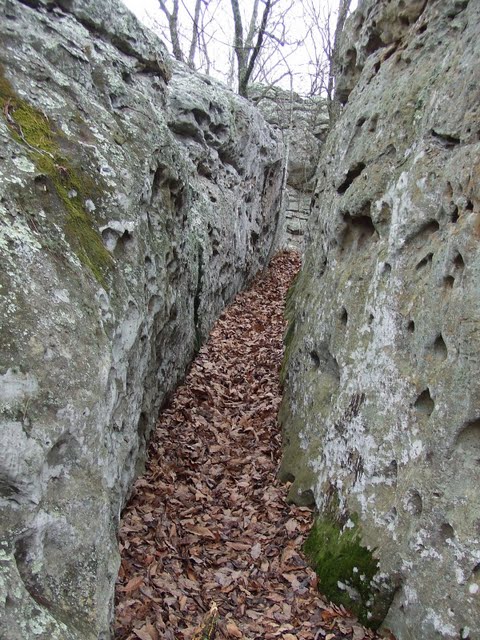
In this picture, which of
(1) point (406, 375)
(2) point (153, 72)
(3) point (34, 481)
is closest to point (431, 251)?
(1) point (406, 375)

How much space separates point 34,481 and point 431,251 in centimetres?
370

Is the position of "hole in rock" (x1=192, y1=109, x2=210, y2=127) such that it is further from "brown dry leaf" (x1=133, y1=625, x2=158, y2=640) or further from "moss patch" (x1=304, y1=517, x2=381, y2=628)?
"brown dry leaf" (x1=133, y1=625, x2=158, y2=640)

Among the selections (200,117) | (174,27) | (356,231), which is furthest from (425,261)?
(174,27)

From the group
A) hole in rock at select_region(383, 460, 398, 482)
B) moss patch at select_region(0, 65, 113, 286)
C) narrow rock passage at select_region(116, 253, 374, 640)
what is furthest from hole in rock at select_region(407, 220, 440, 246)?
narrow rock passage at select_region(116, 253, 374, 640)

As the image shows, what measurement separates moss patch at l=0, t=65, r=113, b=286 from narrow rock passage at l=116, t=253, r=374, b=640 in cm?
256

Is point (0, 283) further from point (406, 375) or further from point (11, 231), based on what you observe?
point (406, 375)

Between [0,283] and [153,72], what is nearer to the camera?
[0,283]

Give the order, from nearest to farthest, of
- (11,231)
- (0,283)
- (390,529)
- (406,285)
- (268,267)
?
(0,283), (11,231), (390,529), (406,285), (268,267)

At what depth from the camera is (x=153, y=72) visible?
24.6ft

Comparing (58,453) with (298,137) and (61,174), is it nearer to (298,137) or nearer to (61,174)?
(61,174)

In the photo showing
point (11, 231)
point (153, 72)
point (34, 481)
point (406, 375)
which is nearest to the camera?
point (34, 481)

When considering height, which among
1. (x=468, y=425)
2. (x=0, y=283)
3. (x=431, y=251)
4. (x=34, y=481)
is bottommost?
(x=34, y=481)

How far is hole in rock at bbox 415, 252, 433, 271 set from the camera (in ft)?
15.5

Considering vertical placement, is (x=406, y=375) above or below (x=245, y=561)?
above
